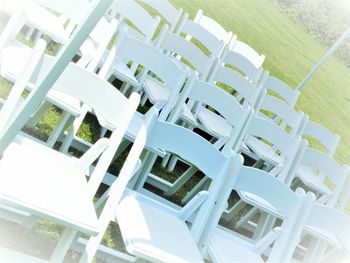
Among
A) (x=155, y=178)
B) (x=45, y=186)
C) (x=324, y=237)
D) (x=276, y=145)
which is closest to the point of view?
(x=45, y=186)

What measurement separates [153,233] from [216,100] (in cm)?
187

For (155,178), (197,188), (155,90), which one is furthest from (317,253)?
(155,90)

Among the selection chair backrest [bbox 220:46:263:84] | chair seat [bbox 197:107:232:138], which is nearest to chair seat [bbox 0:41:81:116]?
chair seat [bbox 197:107:232:138]

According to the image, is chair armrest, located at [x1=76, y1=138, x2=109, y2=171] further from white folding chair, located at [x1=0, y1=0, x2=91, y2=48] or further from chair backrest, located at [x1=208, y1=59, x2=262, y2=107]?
chair backrest, located at [x1=208, y1=59, x2=262, y2=107]

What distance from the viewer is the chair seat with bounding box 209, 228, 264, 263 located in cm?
317

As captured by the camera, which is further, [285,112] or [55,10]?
[285,112]

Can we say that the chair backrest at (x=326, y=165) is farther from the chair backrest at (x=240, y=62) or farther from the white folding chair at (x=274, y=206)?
the chair backrest at (x=240, y=62)

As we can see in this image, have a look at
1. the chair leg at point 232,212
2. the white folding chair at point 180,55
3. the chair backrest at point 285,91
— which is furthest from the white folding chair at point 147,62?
the chair backrest at point 285,91

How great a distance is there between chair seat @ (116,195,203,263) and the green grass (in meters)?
9.84

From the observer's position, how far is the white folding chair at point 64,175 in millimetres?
2273

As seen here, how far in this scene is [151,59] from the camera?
4195 millimetres

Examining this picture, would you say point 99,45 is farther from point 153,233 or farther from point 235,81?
point 235,81

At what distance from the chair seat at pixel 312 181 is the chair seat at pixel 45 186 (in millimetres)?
2990

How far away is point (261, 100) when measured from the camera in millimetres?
5652
